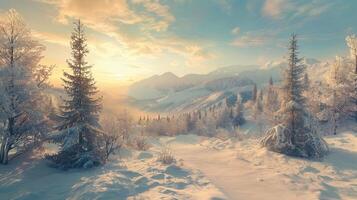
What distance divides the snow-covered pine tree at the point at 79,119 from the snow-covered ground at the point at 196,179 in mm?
1001

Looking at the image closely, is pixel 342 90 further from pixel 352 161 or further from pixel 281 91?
pixel 352 161

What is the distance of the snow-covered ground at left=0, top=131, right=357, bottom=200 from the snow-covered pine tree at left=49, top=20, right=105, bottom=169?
1.00 metres

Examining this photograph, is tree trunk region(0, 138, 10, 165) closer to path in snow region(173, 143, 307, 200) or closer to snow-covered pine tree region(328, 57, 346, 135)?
path in snow region(173, 143, 307, 200)

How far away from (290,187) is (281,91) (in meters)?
12.0

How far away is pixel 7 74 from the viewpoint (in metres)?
19.4

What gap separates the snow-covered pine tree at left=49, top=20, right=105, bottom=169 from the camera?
62.9 ft

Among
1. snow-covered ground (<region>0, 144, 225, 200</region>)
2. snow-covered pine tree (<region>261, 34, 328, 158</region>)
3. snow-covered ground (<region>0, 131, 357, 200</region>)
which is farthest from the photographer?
snow-covered pine tree (<region>261, 34, 328, 158</region>)

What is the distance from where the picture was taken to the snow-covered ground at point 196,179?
13.4 metres

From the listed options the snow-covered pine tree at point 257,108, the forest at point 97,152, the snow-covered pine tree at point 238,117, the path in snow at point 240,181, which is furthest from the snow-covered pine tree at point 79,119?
the snow-covered pine tree at point 238,117

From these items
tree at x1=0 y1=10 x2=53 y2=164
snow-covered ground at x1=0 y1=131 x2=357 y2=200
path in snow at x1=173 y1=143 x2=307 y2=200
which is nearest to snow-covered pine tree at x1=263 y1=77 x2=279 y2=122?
snow-covered ground at x1=0 y1=131 x2=357 y2=200

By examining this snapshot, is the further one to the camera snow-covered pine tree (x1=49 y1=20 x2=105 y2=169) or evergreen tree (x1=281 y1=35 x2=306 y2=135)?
evergreen tree (x1=281 y1=35 x2=306 y2=135)

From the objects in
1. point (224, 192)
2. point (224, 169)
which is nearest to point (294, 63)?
point (224, 169)

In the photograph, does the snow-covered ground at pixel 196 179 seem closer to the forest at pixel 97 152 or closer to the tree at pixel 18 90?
the forest at pixel 97 152

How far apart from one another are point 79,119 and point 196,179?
8957mm
